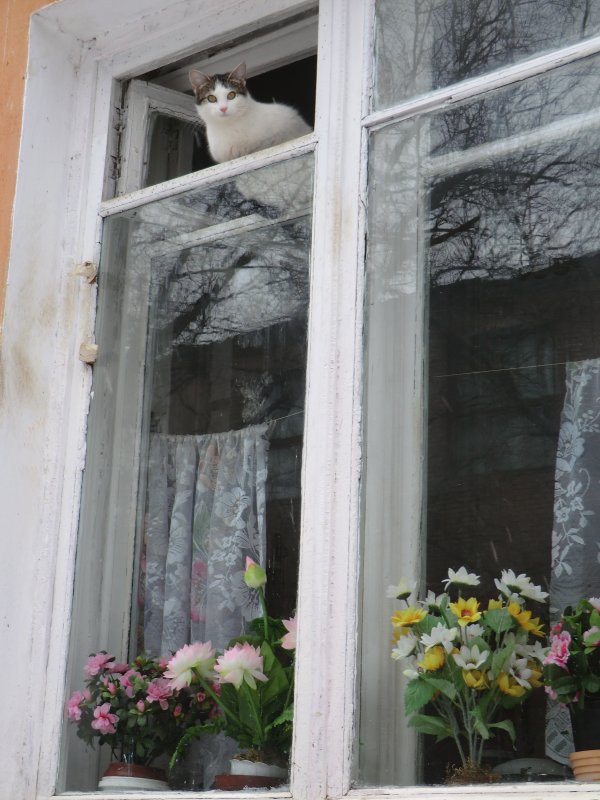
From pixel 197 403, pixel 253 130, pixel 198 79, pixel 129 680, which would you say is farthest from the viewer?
pixel 198 79

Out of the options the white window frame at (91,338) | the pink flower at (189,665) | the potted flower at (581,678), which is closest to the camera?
the potted flower at (581,678)

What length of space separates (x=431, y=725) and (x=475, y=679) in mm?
116

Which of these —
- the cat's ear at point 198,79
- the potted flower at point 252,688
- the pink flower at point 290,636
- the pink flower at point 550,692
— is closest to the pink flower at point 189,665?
the potted flower at point 252,688

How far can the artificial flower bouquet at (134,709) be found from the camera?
266cm

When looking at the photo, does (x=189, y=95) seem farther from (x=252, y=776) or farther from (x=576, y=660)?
(x=576, y=660)

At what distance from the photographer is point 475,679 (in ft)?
7.25

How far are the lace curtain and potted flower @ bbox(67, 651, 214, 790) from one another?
811 millimetres

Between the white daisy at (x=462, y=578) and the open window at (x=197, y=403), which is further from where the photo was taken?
the open window at (x=197, y=403)

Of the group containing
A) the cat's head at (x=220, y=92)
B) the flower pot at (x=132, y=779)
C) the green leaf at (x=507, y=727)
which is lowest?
the flower pot at (x=132, y=779)

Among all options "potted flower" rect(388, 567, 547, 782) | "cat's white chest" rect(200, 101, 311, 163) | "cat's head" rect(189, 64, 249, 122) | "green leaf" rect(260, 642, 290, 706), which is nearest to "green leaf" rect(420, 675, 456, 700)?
"potted flower" rect(388, 567, 547, 782)

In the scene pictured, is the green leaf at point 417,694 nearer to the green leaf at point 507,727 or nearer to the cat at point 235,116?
the green leaf at point 507,727

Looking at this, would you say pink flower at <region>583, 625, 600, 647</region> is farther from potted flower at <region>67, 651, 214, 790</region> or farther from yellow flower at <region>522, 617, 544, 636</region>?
potted flower at <region>67, 651, 214, 790</region>

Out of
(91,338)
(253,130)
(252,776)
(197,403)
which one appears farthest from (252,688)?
(253,130)

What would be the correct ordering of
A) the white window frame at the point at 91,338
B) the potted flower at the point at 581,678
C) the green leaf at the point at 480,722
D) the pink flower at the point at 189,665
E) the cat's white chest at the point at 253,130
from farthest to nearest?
the cat's white chest at the point at 253,130, the pink flower at the point at 189,665, the white window frame at the point at 91,338, the green leaf at the point at 480,722, the potted flower at the point at 581,678
